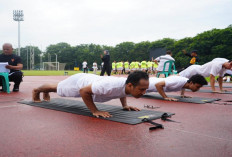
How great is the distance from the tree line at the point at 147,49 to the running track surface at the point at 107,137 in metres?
40.3

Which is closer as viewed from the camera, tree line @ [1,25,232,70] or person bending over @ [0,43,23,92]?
person bending over @ [0,43,23,92]

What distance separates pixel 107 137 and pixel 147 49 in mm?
65197

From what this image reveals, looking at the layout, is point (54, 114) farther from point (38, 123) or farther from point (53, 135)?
point (53, 135)

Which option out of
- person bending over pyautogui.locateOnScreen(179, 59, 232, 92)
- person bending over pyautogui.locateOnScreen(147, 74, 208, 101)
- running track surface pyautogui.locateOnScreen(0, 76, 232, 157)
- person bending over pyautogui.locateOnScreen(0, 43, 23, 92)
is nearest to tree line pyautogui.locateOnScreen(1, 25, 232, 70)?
person bending over pyautogui.locateOnScreen(179, 59, 232, 92)

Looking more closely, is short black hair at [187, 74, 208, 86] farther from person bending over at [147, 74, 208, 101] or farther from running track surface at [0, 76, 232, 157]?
running track surface at [0, 76, 232, 157]

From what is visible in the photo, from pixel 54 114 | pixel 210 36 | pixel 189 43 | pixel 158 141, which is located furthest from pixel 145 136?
pixel 189 43

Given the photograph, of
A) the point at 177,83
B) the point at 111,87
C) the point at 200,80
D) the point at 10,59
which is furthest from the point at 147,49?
the point at 111,87

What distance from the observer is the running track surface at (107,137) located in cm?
187

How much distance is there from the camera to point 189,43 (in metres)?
50.4

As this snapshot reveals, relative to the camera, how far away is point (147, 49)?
66.1m

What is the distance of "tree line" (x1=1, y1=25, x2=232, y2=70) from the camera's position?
40562mm

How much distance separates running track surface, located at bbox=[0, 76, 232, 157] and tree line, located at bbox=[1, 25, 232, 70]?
132 ft

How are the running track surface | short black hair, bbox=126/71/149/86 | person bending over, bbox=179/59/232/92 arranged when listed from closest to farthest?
the running track surface < short black hair, bbox=126/71/149/86 < person bending over, bbox=179/59/232/92

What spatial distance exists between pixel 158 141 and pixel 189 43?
5164 centimetres
